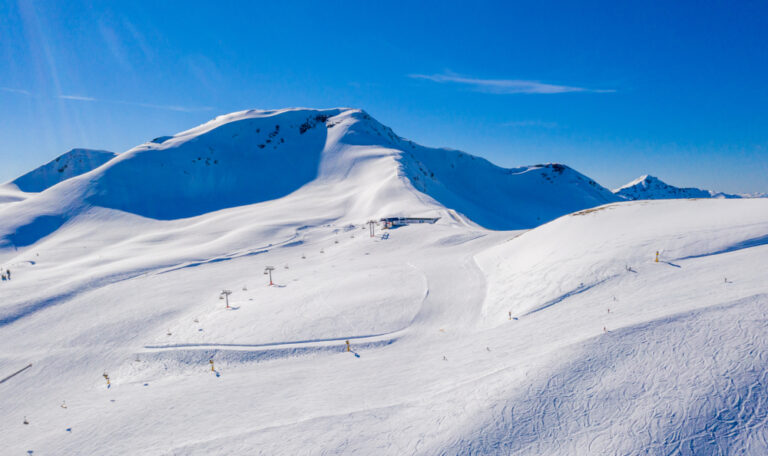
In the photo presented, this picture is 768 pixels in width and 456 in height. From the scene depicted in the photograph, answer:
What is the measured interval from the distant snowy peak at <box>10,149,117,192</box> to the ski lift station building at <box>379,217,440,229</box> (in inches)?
5901

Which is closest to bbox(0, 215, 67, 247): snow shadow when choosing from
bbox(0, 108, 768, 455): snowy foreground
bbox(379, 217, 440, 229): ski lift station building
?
bbox(0, 108, 768, 455): snowy foreground

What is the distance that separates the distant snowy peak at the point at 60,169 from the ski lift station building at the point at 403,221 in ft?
492

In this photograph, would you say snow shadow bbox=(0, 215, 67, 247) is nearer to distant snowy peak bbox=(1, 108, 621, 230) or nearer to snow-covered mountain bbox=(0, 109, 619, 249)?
snow-covered mountain bbox=(0, 109, 619, 249)

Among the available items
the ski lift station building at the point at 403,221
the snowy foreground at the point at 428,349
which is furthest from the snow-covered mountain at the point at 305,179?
the snowy foreground at the point at 428,349

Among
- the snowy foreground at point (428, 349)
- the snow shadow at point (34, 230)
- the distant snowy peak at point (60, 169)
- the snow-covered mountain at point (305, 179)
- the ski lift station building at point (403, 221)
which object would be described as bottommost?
the snowy foreground at point (428, 349)

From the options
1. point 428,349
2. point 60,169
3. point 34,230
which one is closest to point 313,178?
point 34,230

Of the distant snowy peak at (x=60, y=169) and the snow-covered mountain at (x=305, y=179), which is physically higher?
the distant snowy peak at (x=60, y=169)

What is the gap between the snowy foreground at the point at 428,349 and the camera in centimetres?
777

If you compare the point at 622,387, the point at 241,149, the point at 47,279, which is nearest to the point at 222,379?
the point at 622,387

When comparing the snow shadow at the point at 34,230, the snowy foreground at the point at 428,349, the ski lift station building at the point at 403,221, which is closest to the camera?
the snowy foreground at the point at 428,349

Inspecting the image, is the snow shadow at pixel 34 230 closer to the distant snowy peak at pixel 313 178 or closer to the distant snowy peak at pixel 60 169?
the distant snowy peak at pixel 313 178

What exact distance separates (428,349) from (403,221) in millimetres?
26432

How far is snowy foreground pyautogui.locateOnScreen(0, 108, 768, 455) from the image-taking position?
777 centimetres

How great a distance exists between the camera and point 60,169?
134 metres
